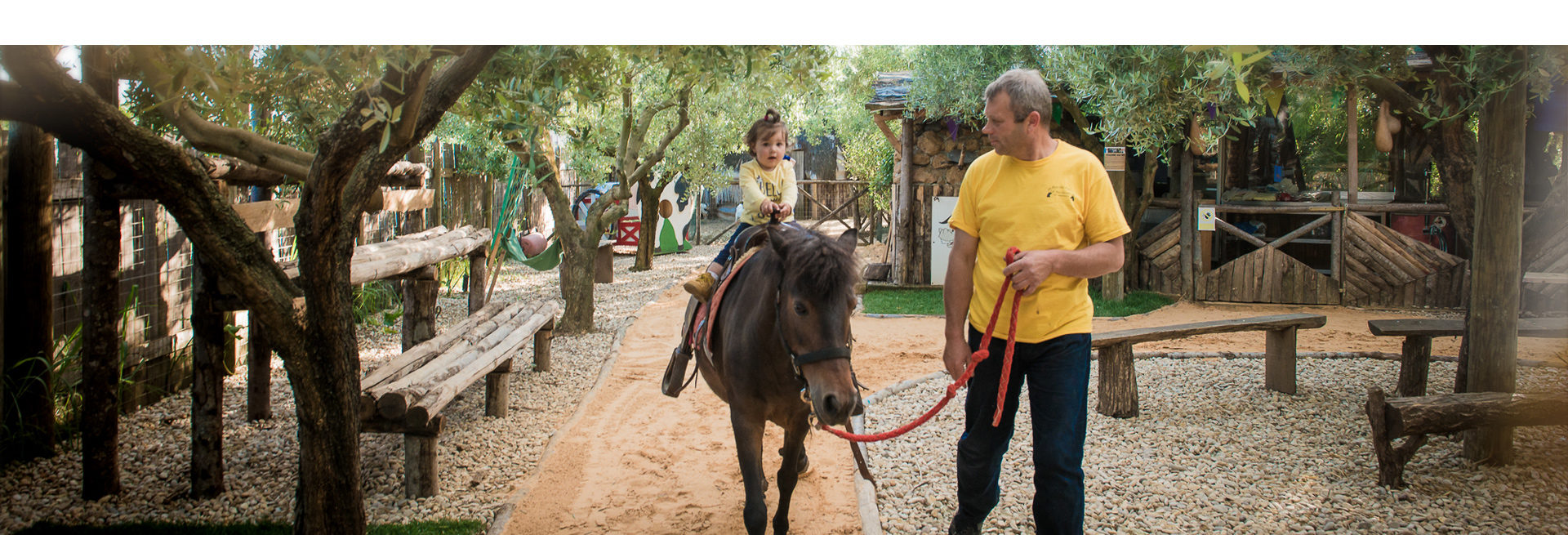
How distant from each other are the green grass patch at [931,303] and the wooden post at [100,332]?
7.12 metres

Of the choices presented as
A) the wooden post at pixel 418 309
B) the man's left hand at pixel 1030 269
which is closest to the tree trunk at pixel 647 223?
the wooden post at pixel 418 309

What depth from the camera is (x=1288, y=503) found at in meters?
3.87

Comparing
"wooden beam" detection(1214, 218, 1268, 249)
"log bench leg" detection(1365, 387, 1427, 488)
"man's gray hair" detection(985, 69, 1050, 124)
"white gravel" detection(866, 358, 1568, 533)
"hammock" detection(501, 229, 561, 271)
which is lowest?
"white gravel" detection(866, 358, 1568, 533)

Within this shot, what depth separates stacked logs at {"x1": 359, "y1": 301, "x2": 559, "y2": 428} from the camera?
3867 millimetres

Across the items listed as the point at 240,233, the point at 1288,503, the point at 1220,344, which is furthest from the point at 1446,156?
the point at 240,233

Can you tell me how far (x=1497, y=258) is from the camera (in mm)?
4047

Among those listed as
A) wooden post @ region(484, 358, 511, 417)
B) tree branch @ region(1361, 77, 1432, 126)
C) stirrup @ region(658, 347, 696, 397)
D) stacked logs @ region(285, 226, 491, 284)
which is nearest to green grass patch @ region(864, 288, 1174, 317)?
tree branch @ region(1361, 77, 1432, 126)

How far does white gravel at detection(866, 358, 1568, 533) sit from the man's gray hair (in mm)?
1844

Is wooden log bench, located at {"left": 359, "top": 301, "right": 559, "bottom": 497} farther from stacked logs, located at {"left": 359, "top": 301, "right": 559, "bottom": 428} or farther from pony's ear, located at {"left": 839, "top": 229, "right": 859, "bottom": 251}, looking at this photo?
pony's ear, located at {"left": 839, "top": 229, "right": 859, "bottom": 251}

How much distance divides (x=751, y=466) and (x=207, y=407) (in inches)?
103

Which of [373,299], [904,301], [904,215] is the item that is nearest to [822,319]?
[373,299]

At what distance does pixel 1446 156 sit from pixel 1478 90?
2.43ft

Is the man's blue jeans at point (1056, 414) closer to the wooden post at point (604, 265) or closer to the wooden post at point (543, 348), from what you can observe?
the wooden post at point (543, 348)

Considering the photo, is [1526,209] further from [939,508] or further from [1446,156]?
[939,508]
